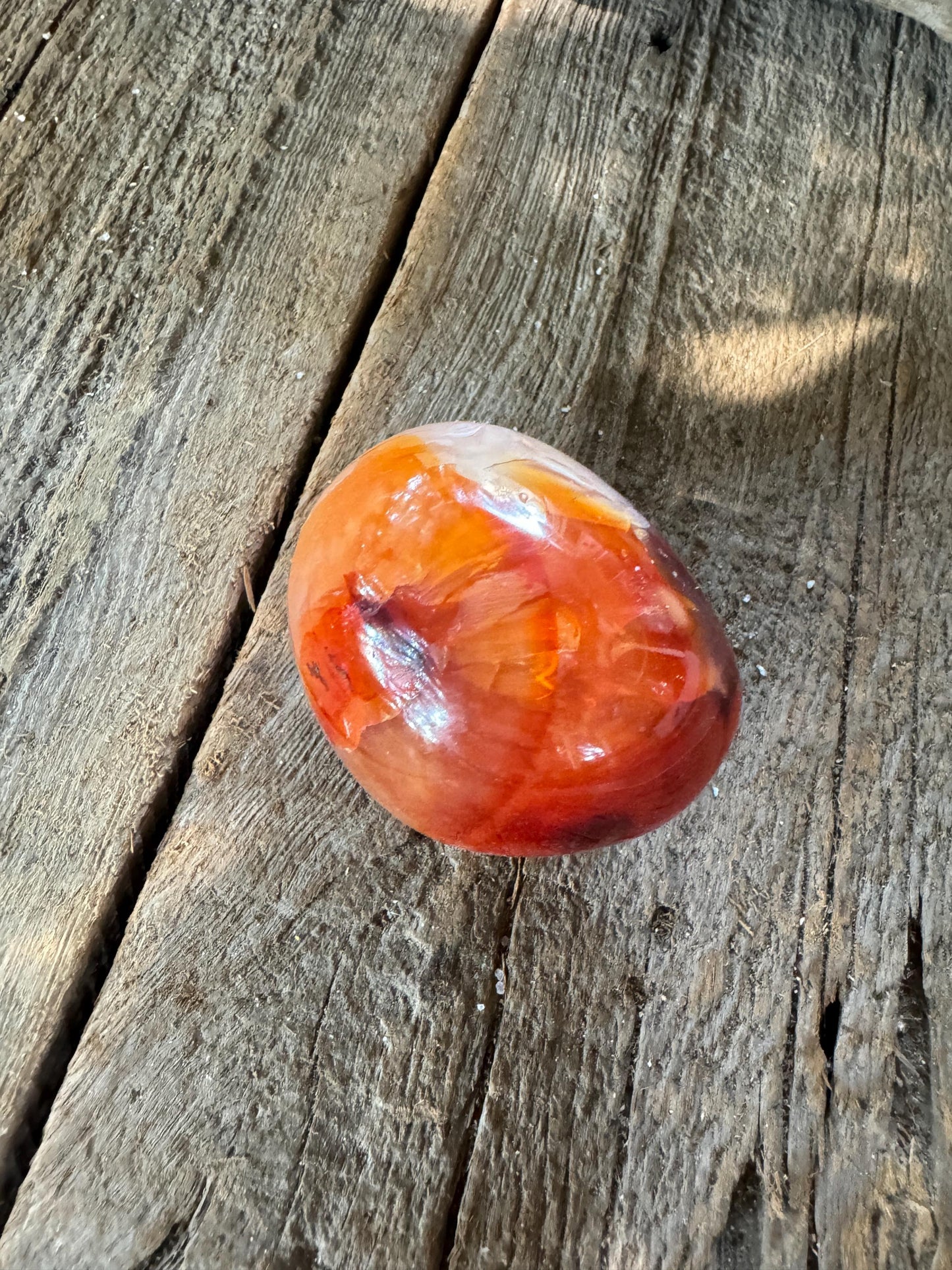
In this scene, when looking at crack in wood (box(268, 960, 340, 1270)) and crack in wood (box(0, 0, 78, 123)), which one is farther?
crack in wood (box(0, 0, 78, 123))

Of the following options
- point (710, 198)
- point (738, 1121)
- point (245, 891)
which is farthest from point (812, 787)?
point (710, 198)

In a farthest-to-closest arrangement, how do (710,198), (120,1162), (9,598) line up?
(710,198) → (9,598) → (120,1162)

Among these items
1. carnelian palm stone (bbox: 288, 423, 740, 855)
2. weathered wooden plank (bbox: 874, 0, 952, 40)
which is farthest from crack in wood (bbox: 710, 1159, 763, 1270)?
weathered wooden plank (bbox: 874, 0, 952, 40)

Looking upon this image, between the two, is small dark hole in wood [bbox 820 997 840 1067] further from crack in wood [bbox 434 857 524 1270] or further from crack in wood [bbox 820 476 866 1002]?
crack in wood [bbox 434 857 524 1270]

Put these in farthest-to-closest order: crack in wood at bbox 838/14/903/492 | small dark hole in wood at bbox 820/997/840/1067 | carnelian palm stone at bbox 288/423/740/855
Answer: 1. crack in wood at bbox 838/14/903/492
2. small dark hole in wood at bbox 820/997/840/1067
3. carnelian palm stone at bbox 288/423/740/855

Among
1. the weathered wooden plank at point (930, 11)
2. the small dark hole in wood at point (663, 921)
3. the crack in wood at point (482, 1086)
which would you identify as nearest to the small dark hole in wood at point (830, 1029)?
the small dark hole in wood at point (663, 921)

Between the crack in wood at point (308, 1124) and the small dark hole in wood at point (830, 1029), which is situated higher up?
the crack in wood at point (308, 1124)

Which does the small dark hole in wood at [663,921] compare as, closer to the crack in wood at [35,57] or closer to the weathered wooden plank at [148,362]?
the weathered wooden plank at [148,362]

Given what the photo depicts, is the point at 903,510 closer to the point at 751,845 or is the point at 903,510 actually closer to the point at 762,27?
the point at 751,845
